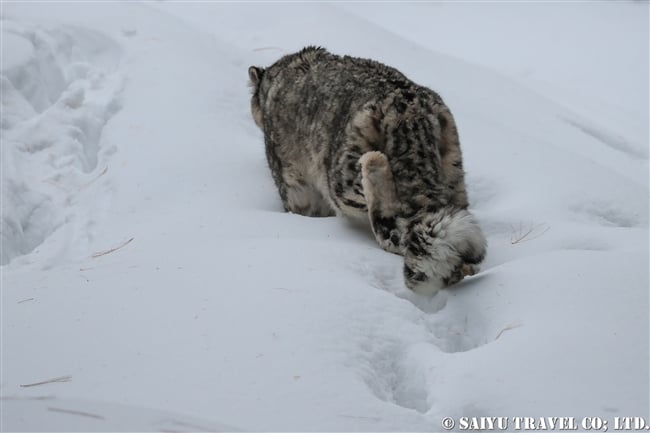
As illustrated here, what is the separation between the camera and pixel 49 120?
6383mm

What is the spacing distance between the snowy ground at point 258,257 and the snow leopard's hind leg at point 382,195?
15 cm

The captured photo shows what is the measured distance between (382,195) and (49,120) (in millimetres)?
3726

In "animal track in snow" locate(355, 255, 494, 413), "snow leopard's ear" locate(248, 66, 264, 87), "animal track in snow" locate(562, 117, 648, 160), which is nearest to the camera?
"animal track in snow" locate(355, 255, 494, 413)

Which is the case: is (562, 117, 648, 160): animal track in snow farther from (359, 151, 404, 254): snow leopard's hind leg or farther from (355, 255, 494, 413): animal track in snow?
(355, 255, 494, 413): animal track in snow

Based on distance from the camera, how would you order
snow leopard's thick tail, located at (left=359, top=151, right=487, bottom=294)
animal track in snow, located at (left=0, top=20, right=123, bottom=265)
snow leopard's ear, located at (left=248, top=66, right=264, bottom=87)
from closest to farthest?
1. snow leopard's thick tail, located at (left=359, top=151, right=487, bottom=294)
2. animal track in snow, located at (left=0, top=20, right=123, bottom=265)
3. snow leopard's ear, located at (left=248, top=66, right=264, bottom=87)

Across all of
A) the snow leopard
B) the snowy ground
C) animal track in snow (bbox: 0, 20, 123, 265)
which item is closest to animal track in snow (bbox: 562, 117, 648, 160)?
the snowy ground

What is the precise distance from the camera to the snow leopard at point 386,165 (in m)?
3.59

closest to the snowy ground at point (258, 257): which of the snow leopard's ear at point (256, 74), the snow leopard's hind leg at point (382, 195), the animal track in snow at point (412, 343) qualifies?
the animal track in snow at point (412, 343)

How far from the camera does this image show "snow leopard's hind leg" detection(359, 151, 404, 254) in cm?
388

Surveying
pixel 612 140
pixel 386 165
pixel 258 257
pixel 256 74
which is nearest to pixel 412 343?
pixel 258 257

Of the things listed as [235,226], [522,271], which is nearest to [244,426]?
[522,271]

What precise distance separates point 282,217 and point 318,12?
5.12 m

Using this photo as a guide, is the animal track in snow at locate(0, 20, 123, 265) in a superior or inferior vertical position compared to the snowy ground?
inferior

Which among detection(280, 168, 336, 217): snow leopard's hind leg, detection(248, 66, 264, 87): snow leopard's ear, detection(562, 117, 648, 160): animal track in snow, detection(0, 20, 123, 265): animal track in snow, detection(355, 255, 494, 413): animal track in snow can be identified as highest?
detection(248, 66, 264, 87): snow leopard's ear
